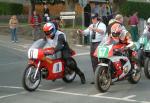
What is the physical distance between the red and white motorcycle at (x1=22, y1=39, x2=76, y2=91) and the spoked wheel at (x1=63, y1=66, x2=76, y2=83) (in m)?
0.18

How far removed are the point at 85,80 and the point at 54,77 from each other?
137 cm

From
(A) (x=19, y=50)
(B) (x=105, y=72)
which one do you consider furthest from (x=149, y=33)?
(A) (x=19, y=50)

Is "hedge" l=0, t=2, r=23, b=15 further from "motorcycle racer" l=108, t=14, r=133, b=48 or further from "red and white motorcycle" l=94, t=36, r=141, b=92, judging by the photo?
"motorcycle racer" l=108, t=14, r=133, b=48

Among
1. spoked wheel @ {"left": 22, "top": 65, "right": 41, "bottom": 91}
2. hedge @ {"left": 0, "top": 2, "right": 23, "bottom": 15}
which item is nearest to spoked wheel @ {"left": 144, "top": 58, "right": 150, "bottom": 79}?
spoked wheel @ {"left": 22, "top": 65, "right": 41, "bottom": 91}

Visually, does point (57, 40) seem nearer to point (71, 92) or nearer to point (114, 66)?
point (71, 92)

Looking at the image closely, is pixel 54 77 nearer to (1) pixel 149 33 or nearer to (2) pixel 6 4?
(1) pixel 149 33

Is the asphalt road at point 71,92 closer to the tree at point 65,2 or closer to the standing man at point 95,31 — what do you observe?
the standing man at point 95,31

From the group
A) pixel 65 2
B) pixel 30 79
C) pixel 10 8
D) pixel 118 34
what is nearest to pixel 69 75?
pixel 30 79

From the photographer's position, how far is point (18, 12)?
4053 centimetres

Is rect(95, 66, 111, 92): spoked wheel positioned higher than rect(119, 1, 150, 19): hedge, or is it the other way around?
rect(119, 1, 150, 19): hedge

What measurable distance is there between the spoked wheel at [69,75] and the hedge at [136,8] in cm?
2313

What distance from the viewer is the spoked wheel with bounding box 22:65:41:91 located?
465 inches

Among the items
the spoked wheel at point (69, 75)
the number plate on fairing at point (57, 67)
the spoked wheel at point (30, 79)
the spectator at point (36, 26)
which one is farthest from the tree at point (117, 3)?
the spoked wheel at point (30, 79)

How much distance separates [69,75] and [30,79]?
5.51ft
